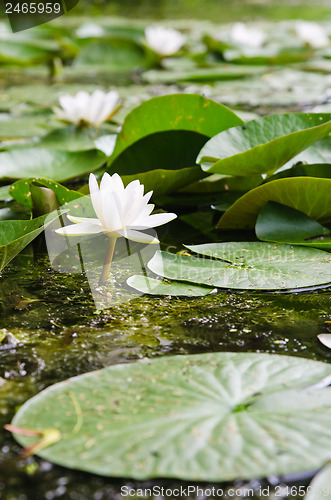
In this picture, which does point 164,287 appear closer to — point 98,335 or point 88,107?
point 98,335

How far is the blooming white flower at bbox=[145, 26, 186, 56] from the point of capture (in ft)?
10.7

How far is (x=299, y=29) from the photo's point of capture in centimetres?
363

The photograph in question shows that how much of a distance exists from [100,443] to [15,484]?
9cm

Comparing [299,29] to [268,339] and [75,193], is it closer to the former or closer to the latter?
[75,193]

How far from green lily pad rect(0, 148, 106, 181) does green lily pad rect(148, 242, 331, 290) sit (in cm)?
50

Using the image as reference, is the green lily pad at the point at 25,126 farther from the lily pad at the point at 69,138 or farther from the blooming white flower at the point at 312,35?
the blooming white flower at the point at 312,35

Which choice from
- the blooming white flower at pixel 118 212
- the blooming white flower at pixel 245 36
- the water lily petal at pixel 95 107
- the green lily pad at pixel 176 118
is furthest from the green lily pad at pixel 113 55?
the blooming white flower at pixel 118 212

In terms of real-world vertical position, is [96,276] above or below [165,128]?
below

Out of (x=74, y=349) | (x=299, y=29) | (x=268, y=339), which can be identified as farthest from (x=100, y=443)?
(x=299, y=29)

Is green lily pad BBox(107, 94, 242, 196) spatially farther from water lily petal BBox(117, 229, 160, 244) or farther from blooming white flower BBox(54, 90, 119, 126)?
blooming white flower BBox(54, 90, 119, 126)

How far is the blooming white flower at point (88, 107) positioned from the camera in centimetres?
168

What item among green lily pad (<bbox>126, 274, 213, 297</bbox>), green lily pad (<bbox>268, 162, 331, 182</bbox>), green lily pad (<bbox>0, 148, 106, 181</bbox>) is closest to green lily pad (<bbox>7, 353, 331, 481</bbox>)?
green lily pad (<bbox>126, 274, 213, 297</bbox>)

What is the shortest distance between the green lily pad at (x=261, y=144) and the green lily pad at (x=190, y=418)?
495 millimetres

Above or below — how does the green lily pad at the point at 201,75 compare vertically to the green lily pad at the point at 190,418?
below
